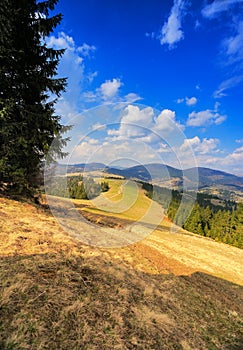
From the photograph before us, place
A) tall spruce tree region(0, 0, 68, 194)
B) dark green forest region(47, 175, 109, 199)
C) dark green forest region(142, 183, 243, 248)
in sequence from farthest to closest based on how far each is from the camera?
dark green forest region(142, 183, 243, 248)
dark green forest region(47, 175, 109, 199)
tall spruce tree region(0, 0, 68, 194)

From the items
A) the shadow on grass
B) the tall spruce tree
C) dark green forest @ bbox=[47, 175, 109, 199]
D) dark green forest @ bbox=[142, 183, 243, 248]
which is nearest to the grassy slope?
the shadow on grass

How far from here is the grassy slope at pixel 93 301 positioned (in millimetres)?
3748

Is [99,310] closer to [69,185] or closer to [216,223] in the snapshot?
[69,185]

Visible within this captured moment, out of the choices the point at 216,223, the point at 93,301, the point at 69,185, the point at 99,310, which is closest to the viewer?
the point at 99,310

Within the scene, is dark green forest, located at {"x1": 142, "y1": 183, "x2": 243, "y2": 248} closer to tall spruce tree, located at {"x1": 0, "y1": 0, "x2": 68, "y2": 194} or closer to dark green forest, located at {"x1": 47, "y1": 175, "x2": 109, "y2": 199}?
dark green forest, located at {"x1": 47, "y1": 175, "x2": 109, "y2": 199}

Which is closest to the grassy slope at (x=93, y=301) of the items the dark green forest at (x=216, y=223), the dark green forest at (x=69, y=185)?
the dark green forest at (x=69, y=185)

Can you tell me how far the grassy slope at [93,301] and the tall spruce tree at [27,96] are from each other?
247 centimetres

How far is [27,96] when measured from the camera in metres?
10.7

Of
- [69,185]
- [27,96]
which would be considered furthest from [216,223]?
[27,96]

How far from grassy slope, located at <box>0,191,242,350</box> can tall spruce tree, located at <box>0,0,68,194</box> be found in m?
2.47

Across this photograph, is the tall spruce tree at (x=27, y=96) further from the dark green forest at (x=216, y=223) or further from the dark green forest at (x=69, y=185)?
the dark green forest at (x=216, y=223)

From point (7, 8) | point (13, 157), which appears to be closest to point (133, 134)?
point (13, 157)

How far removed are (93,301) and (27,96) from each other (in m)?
10.3

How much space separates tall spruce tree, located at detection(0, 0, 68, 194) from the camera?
9188 millimetres
